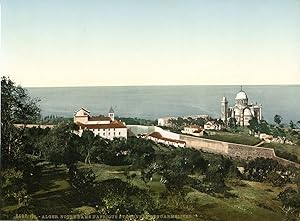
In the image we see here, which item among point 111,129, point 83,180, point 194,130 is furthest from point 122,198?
point 194,130

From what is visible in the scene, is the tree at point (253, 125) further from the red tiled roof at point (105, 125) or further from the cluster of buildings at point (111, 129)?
the red tiled roof at point (105, 125)

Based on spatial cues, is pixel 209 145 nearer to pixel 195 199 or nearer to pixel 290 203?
pixel 195 199

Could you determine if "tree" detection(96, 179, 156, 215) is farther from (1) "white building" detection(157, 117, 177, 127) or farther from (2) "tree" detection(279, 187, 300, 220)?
(2) "tree" detection(279, 187, 300, 220)

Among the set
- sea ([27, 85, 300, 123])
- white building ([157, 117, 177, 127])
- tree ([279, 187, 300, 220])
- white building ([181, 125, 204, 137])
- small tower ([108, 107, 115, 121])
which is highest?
sea ([27, 85, 300, 123])

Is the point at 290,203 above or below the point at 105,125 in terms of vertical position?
below

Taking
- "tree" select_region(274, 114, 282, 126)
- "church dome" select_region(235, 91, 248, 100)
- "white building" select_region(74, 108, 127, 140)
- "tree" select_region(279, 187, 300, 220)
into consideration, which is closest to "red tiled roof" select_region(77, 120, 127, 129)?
"white building" select_region(74, 108, 127, 140)

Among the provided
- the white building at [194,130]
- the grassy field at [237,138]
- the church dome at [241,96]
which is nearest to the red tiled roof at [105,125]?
the white building at [194,130]
